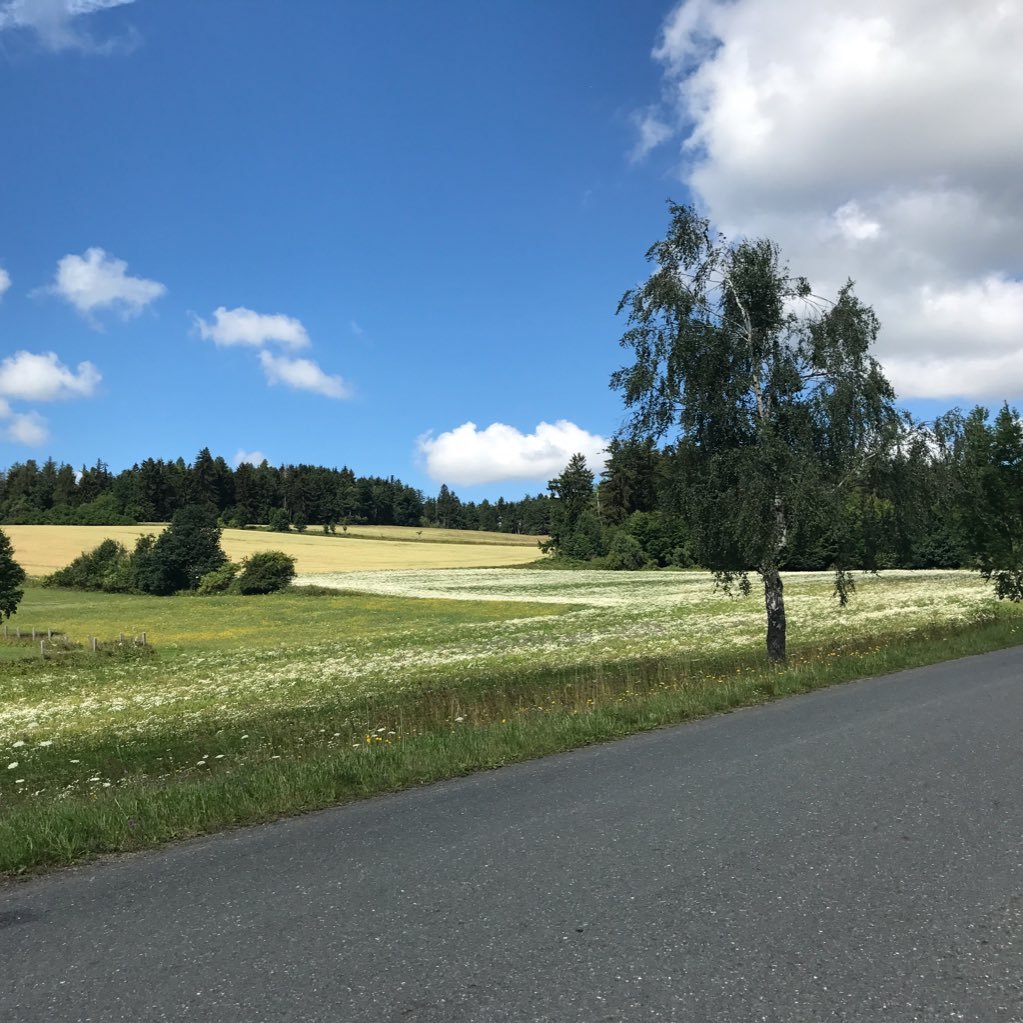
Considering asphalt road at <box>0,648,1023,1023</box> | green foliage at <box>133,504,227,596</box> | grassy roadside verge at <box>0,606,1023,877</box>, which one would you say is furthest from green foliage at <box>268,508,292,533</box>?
asphalt road at <box>0,648,1023,1023</box>

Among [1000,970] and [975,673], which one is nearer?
[1000,970]

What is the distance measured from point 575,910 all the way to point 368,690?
17.4 metres

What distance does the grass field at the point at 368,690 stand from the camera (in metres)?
7.94

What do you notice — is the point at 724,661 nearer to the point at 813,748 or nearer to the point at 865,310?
the point at 865,310

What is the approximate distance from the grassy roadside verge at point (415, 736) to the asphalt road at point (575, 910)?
549mm

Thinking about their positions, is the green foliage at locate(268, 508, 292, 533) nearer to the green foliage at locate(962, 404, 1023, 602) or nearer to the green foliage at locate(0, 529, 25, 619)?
the green foliage at locate(0, 529, 25, 619)

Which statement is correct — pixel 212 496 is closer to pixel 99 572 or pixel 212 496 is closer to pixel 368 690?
pixel 99 572

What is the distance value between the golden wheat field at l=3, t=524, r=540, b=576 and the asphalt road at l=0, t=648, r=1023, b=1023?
78558mm

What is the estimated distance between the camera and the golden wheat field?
9519 cm

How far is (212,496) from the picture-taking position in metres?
153

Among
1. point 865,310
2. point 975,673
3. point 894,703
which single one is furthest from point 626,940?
point 865,310

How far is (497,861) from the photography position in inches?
216

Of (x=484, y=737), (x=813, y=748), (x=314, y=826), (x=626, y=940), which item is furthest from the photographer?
(x=484, y=737)

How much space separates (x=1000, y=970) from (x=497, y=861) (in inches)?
116
